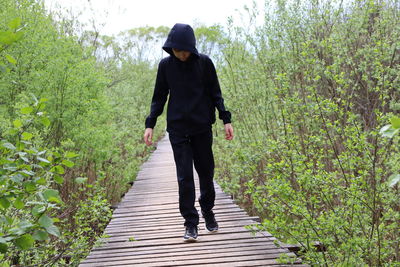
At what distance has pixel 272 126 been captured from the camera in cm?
720

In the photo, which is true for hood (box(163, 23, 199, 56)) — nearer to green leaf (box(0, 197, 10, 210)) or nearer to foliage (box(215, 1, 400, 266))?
foliage (box(215, 1, 400, 266))

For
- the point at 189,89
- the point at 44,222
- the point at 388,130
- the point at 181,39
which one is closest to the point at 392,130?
the point at 388,130

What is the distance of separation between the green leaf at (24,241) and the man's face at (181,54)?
2613mm

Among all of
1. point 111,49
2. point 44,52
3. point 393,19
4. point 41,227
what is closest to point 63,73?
point 44,52

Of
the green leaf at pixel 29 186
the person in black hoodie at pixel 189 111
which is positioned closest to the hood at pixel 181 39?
the person in black hoodie at pixel 189 111

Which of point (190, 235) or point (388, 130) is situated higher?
point (388, 130)

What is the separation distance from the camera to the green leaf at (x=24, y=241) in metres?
1.88

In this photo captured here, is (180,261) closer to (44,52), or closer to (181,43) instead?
→ (181,43)

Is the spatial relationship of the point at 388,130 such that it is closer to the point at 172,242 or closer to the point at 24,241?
the point at 24,241

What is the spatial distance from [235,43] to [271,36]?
75.1 inches

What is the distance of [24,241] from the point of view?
189 cm

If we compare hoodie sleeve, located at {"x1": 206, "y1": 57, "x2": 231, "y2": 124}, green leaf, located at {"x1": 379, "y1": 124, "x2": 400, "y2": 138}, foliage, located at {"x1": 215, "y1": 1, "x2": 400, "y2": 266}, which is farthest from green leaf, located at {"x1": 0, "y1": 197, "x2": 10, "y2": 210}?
hoodie sleeve, located at {"x1": 206, "y1": 57, "x2": 231, "y2": 124}

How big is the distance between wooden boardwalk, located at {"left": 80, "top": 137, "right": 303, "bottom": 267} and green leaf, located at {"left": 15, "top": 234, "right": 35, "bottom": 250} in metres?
2.09

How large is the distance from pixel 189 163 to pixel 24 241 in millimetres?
2573
